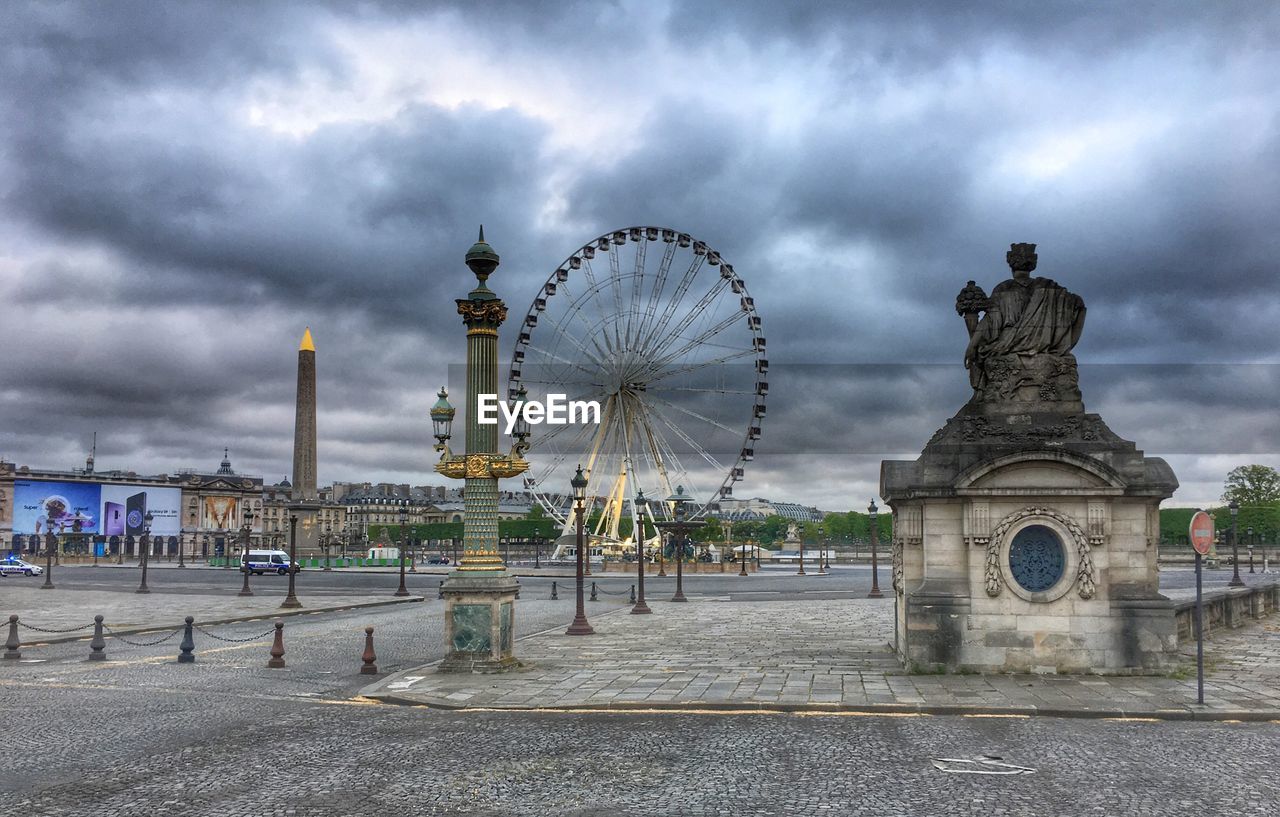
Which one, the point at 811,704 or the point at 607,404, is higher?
the point at 607,404

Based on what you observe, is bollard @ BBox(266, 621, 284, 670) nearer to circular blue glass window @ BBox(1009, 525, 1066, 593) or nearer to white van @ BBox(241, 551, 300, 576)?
circular blue glass window @ BBox(1009, 525, 1066, 593)

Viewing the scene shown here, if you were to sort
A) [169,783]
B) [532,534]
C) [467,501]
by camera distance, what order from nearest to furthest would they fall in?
1. [169,783]
2. [467,501]
3. [532,534]

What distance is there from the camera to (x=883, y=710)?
13.3m

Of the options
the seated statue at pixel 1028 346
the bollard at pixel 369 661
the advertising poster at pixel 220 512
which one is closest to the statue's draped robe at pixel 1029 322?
the seated statue at pixel 1028 346

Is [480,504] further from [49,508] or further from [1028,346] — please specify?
[49,508]

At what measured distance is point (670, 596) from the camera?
43.4 meters

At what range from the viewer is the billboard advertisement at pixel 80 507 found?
135625mm

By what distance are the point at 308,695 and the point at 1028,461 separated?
459 inches

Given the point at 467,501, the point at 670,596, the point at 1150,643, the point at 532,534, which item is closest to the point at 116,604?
the point at 670,596

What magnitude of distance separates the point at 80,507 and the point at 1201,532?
15079 centimetres

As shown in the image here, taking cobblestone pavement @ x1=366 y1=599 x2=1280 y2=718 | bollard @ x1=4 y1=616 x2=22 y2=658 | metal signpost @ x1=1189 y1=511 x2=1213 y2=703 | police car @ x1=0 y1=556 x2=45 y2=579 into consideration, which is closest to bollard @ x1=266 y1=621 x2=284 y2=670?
cobblestone pavement @ x1=366 y1=599 x2=1280 y2=718

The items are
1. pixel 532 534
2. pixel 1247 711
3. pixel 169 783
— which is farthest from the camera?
pixel 532 534

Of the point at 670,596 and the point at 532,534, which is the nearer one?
the point at 670,596

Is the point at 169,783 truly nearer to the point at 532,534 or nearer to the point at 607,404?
the point at 607,404
